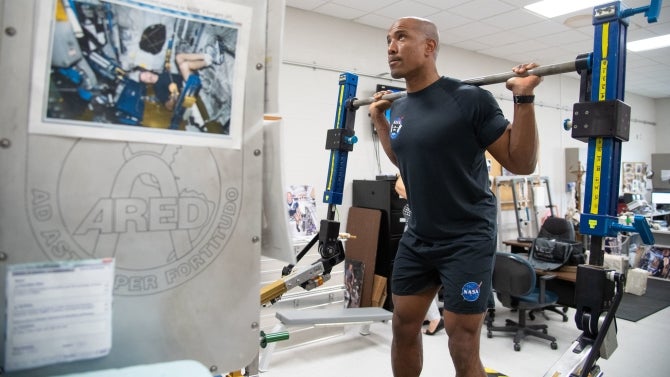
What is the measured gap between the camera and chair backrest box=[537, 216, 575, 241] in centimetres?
406

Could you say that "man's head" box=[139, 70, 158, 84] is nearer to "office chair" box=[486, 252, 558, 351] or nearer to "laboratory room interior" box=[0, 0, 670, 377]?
"laboratory room interior" box=[0, 0, 670, 377]

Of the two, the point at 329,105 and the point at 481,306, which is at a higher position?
the point at 329,105

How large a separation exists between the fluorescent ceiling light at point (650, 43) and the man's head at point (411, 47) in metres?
5.27

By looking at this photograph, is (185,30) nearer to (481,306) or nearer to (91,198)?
(91,198)

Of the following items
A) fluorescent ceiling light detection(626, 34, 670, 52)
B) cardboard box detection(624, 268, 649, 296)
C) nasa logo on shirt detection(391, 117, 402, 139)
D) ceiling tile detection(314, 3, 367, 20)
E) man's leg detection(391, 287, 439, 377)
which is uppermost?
fluorescent ceiling light detection(626, 34, 670, 52)

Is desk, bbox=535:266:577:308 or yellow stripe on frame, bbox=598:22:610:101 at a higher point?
yellow stripe on frame, bbox=598:22:610:101

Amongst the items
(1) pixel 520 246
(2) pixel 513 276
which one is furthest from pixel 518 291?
(1) pixel 520 246

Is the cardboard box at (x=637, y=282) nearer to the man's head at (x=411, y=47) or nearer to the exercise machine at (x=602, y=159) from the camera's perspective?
the exercise machine at (x=602, y=159)

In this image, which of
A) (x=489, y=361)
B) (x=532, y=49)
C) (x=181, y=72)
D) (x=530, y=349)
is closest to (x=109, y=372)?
(x=181, y=72)

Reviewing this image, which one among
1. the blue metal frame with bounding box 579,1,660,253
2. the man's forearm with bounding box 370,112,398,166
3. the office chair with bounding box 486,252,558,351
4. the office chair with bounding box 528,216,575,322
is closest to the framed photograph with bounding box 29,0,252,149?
the blue metal frame with bounding box 579,1,660,253

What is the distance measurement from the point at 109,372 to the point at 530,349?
3359 mm

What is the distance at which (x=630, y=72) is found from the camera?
713cm

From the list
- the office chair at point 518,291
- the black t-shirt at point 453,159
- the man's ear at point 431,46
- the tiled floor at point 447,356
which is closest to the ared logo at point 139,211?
the black t-shirt at point 453,159

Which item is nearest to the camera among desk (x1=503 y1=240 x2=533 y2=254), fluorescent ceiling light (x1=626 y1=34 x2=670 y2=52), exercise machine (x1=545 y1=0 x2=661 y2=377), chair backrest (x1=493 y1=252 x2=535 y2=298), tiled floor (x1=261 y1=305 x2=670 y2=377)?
exercise machine (x1=545 y1=0 x2=661 y2=377)
